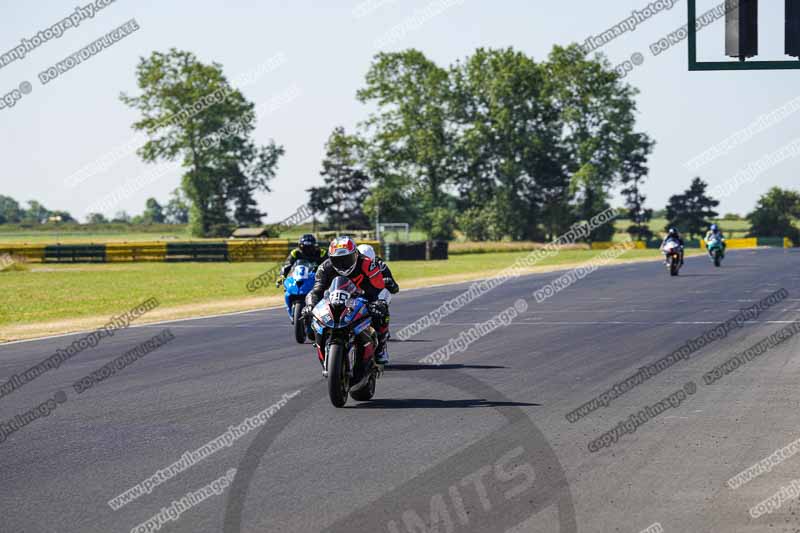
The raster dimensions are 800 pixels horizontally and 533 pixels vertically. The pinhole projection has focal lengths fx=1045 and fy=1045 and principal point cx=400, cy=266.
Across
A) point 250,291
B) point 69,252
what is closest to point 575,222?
point 69,252

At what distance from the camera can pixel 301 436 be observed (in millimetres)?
8125

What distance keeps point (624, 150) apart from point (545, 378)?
79101mm

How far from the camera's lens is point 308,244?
50.8ft

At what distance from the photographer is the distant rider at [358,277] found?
991cm

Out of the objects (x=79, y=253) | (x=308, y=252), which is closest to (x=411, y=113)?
(x=79, y=253)

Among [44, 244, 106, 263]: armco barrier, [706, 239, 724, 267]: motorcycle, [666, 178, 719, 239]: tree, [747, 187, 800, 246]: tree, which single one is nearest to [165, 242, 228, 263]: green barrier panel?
[44, 244, 106, 263]: armco barrier

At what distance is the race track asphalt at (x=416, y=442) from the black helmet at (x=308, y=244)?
4.76ft

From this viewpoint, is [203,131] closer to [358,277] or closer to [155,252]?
[155,252]

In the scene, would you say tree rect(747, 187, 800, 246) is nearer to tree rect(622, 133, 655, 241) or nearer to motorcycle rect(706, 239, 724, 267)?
tree rect(622, 133, 655, 241)

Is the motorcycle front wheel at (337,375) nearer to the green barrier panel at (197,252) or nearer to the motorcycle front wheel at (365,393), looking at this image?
the motorcycle front wheel at (365,393)

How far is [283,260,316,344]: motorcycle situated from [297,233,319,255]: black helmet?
0.24m

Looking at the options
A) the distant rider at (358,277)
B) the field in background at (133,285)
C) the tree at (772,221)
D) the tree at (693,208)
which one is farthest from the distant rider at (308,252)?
the tree at (693,208)

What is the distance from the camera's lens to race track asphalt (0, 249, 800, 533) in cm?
585

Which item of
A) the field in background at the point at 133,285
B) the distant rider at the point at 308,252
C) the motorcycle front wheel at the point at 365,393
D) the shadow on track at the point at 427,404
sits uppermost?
the distant rider at the point at 308,252
